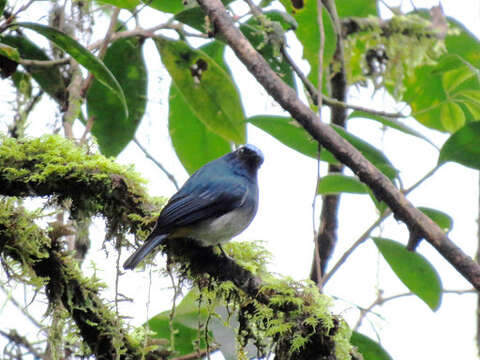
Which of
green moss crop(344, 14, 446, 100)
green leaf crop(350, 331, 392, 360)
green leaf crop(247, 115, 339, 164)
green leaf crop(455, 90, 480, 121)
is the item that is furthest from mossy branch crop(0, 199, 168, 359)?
green leaf crop(455, 90, 480, 121)

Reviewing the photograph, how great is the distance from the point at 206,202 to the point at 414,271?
3.94 ft

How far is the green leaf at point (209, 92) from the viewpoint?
3648mm

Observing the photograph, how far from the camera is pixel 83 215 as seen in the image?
9.50 feet

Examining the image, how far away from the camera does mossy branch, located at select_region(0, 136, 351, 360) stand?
8.99ft

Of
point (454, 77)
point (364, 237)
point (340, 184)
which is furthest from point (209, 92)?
point (454, 77)

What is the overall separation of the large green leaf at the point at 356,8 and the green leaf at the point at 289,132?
0.89m

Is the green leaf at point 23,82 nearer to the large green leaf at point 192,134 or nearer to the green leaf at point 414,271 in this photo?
the large green leaf at point 192,134

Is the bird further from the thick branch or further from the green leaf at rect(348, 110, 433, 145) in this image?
the green leaf at rect(348, 110, 433, 145)

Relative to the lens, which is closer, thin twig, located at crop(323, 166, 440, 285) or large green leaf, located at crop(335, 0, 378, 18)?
thin twig, located at crop(323, 166, 440, 285)

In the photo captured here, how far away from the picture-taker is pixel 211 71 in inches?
144

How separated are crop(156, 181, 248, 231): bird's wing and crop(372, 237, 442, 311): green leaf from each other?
3.03 feet

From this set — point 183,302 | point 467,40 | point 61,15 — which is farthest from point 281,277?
point 61,15

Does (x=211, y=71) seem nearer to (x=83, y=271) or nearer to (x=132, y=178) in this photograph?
(x=132, y=178)

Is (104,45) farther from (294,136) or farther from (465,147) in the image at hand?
(465,147)
